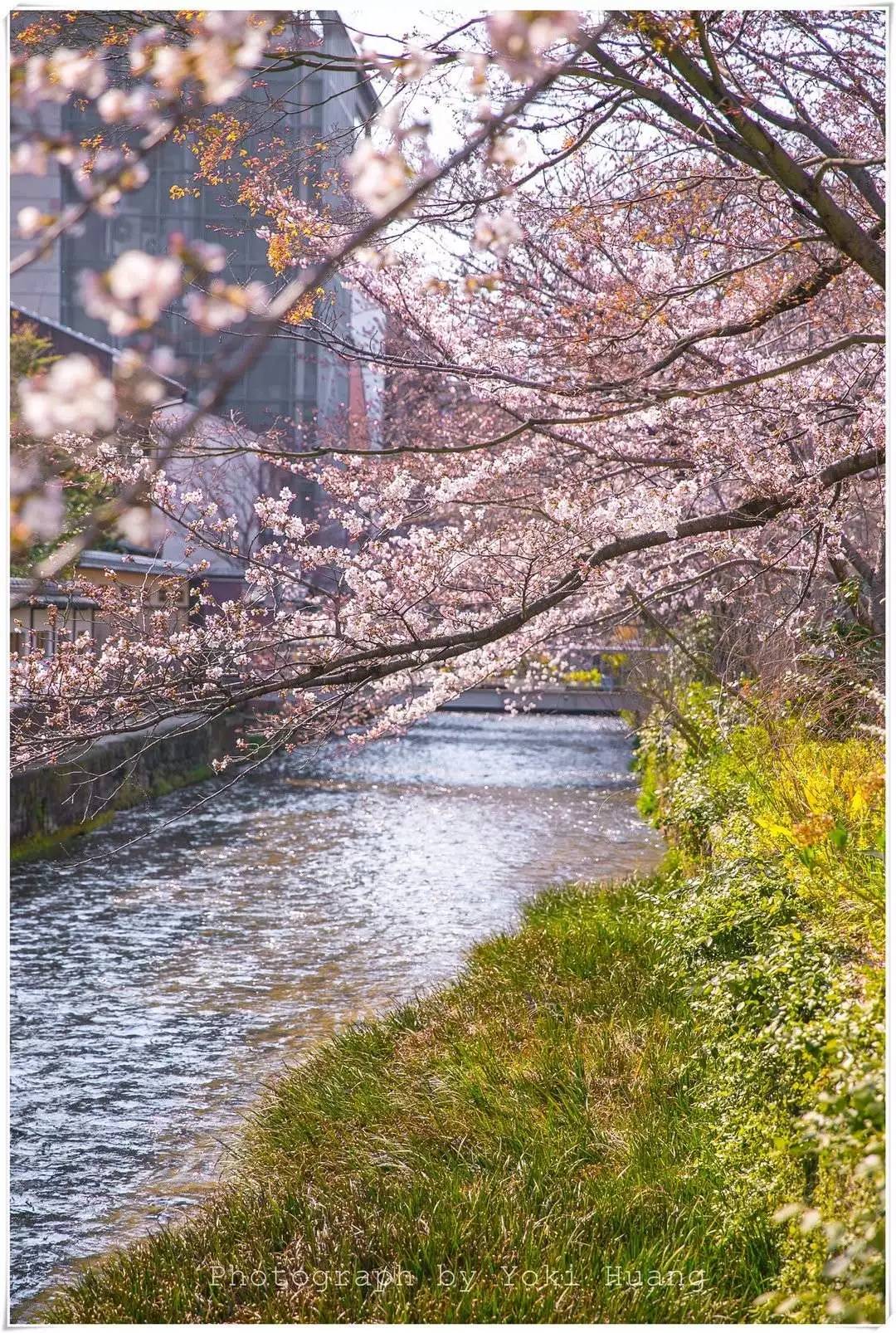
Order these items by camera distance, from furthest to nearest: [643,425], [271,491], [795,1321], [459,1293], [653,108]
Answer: [271,491]
[643,425]
[653,108]
[459,1293]
[795,1321]

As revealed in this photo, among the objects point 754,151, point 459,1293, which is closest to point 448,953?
point 459,1293

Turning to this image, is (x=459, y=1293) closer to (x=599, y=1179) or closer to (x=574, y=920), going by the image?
(x=599, y=1179)

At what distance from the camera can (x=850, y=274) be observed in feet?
19.0

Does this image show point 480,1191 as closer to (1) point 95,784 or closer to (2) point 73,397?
(2) point 73,397

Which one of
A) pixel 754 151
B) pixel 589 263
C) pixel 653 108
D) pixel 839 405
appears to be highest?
pixel 653 108

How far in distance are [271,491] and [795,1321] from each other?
67.5ft

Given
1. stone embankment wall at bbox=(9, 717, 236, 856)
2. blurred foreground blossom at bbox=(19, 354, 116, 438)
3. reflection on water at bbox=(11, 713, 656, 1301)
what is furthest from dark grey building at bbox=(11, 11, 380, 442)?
blurred foreground blossom at bbox=(19, 354, 116, 438)

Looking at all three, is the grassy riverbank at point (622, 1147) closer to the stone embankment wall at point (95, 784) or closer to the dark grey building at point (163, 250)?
the stone embankment wall at point (95, 784)

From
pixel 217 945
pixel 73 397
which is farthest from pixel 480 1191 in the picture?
pixel 217 945

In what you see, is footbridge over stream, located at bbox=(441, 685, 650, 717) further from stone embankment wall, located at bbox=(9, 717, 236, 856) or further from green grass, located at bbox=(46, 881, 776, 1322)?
green grass, located at bbox=(46, 881, 776, 1322)

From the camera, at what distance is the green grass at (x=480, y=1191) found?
310cm

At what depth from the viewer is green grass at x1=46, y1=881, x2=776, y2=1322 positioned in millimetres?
3098

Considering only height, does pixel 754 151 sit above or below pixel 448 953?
above

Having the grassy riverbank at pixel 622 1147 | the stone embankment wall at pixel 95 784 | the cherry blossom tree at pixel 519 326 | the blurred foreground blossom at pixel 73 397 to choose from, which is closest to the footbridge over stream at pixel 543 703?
the stone embankment wall at pixel 95 784
